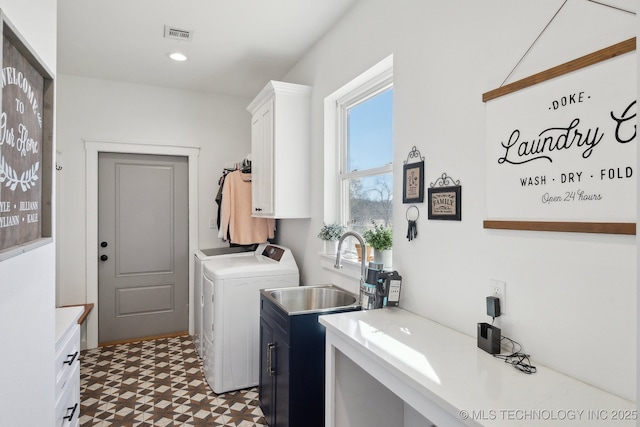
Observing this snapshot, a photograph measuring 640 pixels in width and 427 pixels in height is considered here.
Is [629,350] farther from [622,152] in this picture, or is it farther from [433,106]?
[433,106]

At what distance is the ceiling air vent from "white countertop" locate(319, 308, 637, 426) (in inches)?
94.6

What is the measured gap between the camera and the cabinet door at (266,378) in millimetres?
2248

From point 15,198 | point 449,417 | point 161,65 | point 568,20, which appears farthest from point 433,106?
point 161,65

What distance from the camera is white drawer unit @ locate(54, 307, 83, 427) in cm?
169

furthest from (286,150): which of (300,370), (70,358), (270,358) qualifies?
(70,358)

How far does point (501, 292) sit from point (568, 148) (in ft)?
1.84

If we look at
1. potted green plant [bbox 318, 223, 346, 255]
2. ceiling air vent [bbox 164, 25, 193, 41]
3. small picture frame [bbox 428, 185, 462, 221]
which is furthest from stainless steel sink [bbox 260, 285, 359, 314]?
ceiling air vent [bbox 164, 25, 193, 41]

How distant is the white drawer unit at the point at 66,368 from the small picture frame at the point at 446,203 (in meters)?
1.83

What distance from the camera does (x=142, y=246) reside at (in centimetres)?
394

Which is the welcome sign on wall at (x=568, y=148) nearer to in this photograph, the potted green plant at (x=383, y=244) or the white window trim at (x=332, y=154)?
the potted green plant at (x=383, y=244)

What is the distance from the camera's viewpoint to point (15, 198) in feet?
3.19

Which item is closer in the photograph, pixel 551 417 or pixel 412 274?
pixel 551 417

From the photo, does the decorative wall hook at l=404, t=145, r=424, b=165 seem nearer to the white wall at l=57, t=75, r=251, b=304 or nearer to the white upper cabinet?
the white upper cabinet

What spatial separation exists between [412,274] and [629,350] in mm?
939
